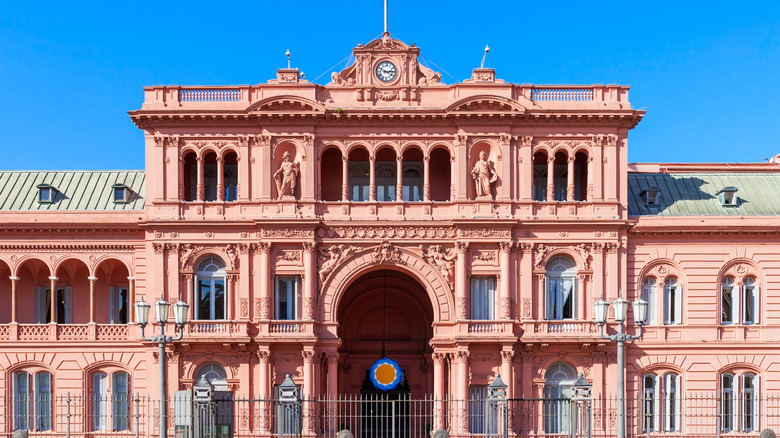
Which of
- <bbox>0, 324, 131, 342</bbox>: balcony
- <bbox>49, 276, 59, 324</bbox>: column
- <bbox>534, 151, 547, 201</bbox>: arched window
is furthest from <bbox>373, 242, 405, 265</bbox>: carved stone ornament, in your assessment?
<bbox>49, 276, 59, 324</bbox>: column

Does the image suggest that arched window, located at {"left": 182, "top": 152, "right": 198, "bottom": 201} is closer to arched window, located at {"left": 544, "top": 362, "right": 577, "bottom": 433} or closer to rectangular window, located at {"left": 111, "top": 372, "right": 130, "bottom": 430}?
rectangular window, located at {"left": 111, "top": 372, "right": 130, "bottom": 430}

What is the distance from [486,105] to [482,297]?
9811 millimetres

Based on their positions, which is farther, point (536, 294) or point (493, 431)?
point (536, 294)

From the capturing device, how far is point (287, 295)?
5097 cm

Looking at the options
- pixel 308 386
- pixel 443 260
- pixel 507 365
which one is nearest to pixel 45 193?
pixel 308 386

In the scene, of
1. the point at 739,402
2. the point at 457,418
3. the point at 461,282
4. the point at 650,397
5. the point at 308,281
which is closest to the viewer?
the point at 457,418

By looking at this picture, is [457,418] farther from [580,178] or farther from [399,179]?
[580,178]

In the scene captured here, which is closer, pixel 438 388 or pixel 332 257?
pixel 438 388

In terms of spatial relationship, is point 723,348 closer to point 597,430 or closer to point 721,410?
point 721,410

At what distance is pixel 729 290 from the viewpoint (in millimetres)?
52406

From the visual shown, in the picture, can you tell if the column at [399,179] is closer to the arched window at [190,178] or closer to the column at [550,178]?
the column at [550,178]

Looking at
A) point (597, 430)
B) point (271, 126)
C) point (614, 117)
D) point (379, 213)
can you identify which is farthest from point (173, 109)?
point (597, 430)

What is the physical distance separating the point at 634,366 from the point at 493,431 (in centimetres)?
866

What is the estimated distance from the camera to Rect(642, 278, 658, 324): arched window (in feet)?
171
